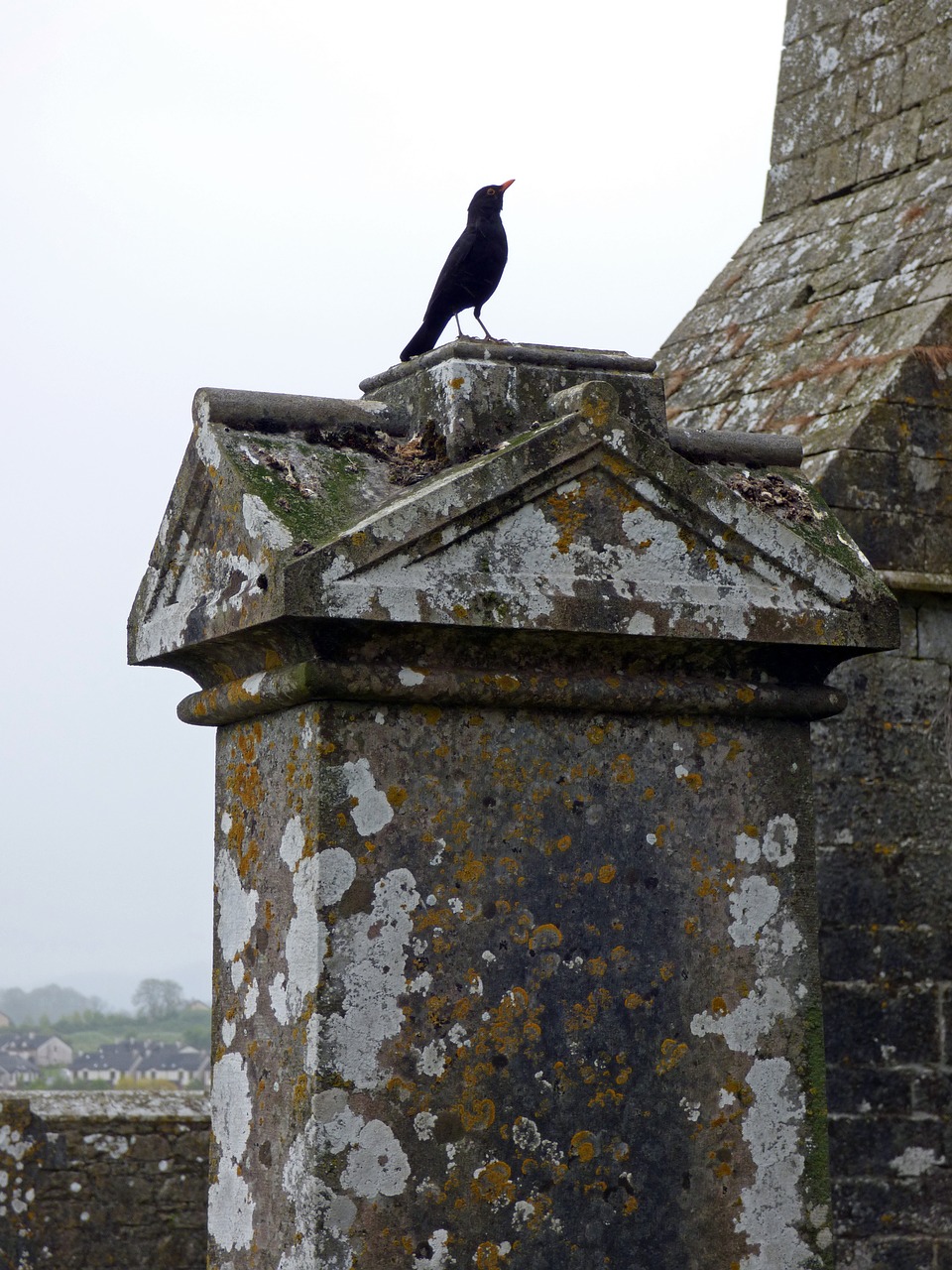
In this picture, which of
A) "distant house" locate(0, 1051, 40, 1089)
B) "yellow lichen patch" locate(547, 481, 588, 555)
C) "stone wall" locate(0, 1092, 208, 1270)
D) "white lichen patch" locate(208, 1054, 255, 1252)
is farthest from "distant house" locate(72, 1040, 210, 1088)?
"yellow lichen patch" locate(547, 481, 588, 555)

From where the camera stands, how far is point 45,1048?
36.2 metres

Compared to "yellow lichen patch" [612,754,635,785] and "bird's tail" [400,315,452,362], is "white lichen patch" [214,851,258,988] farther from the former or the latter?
"bird's tail" [400,315,452,362]

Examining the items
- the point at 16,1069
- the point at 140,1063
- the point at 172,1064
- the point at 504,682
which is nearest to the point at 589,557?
the point at 504,682

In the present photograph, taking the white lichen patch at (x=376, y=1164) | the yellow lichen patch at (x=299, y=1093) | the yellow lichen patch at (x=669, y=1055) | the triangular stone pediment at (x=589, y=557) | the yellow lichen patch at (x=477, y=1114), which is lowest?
the white lichen patch at (x=376, y=1164)

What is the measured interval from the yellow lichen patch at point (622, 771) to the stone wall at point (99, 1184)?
18.3 feet

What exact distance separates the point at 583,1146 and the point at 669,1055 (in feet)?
0.53

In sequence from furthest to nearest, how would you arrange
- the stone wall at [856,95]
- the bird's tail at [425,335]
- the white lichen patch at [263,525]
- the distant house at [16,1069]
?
the distant house at [16,1069]
the stone wall at [856,95]
the bird's tail at [425,335]
the white lichen patch at [263,525]

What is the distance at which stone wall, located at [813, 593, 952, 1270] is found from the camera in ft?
18.2

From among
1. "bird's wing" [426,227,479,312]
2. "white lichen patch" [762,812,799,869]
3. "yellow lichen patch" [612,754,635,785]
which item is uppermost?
"bird's wing" [426,227,479,312]

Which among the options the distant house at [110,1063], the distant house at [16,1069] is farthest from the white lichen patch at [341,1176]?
the distant house at [110,1063]

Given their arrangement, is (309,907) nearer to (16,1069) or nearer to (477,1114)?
(477,1114)

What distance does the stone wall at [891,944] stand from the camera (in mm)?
5555

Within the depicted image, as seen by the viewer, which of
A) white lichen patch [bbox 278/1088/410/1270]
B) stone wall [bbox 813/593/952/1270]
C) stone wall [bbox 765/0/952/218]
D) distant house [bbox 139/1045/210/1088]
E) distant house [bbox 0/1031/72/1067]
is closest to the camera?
white lichen patch [bbox 278/1088/410/1270]

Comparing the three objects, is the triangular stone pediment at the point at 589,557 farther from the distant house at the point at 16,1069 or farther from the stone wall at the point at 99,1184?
the distant house at the point at 16,1069
